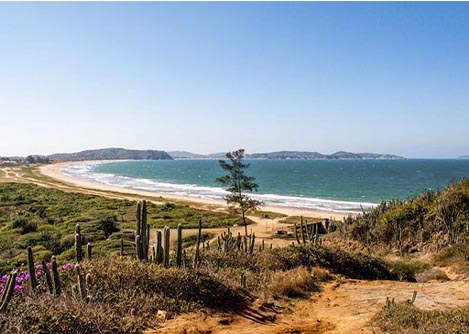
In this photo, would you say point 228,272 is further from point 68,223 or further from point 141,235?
point 68,223

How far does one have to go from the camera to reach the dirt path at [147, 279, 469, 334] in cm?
793

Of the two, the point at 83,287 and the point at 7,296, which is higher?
the point at 7,296

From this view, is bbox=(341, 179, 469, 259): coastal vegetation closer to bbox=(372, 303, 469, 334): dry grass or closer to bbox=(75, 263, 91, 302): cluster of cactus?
bbox=(372, 303, 469, 334): dry grass

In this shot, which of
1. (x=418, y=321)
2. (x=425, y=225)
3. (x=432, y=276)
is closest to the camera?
(x=418, y=321)

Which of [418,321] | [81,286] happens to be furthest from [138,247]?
[418,321]

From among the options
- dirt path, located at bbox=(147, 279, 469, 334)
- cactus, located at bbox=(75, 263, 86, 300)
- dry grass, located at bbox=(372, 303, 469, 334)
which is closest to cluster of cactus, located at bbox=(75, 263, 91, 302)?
cactus, located at bbox=(75, 263, 86, 300)

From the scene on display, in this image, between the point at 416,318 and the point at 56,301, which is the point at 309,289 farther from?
the point at 56,301

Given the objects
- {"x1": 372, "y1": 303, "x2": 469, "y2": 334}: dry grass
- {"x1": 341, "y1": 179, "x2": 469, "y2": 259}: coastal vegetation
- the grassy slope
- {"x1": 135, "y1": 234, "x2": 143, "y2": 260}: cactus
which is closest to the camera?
{"x1": 372, "y1": 303, "x2": 469, "y2": 334}: dry grass

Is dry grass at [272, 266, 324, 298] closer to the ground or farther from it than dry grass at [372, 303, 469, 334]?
closer to the ground

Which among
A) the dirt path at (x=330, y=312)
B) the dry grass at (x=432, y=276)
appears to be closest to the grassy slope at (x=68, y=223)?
the dirt path at (x=330, y=312)

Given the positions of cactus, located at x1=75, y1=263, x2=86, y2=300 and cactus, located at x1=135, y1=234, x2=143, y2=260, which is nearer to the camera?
cactus, located at x1=75, y1=263, x2=86, y2=300

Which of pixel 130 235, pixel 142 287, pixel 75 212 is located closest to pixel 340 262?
pixel 142 287

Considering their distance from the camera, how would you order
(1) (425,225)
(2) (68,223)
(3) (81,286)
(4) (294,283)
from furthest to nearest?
(2) (68,223) < (1) (425,225) < (4) (294,283) < (3) (81,286)

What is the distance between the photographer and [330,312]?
9.45 meters
